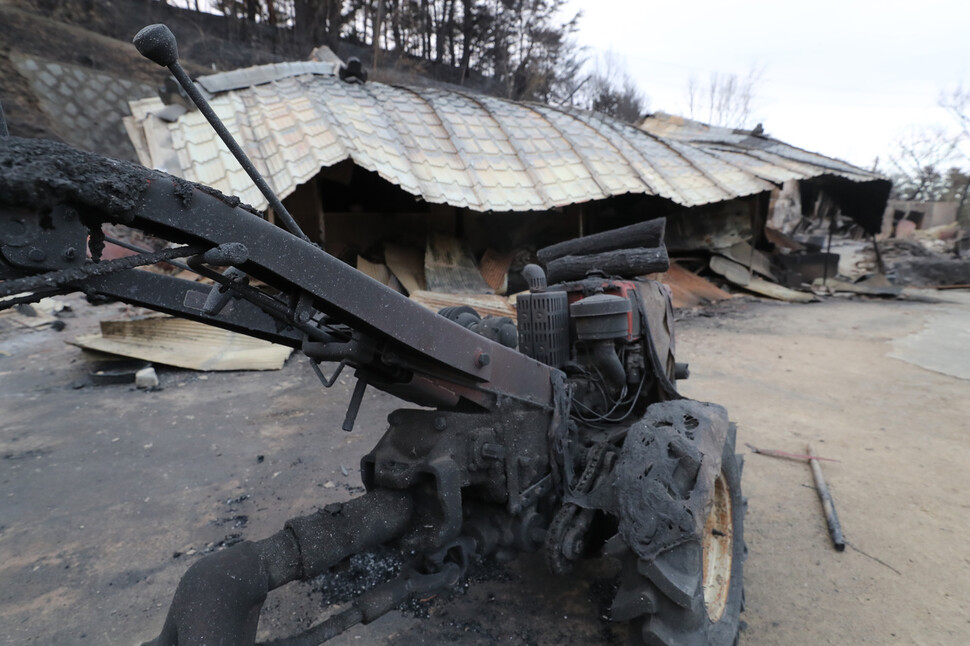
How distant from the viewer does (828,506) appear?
3.31 meters

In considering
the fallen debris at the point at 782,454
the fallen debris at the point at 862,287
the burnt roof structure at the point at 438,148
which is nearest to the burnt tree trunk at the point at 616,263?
the fallen debris at the point at 782,454

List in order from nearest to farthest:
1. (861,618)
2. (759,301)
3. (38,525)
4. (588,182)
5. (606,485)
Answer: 1. (606,485)
2. (861,618)
3. (38,525)
4. (588,182)
5. (759,301)

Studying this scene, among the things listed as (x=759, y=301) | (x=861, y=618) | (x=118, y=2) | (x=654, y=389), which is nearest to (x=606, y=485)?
(x=654, y=389)

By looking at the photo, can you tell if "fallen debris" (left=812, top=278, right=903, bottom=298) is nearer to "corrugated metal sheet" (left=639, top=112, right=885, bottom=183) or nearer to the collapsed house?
the collapsed house

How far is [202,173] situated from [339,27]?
10.8 meters

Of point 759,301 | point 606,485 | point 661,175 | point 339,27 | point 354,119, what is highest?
point 339,27

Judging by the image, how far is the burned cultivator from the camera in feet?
4.07

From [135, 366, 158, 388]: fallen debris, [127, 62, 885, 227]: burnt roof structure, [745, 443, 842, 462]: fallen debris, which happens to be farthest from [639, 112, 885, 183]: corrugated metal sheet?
[135, 366, 158, 388]: fallen debris

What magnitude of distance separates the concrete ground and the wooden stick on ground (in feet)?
0.19

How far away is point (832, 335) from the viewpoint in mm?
8508

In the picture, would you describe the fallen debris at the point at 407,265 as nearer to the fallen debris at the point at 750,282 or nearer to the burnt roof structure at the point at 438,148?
the burnt roof structure at the point at 438,148

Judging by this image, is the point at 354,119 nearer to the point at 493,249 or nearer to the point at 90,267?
the point at 493,249

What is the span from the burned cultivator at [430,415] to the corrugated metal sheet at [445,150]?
5.66 m

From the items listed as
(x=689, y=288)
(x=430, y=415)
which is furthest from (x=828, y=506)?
(x=689, y=288)
